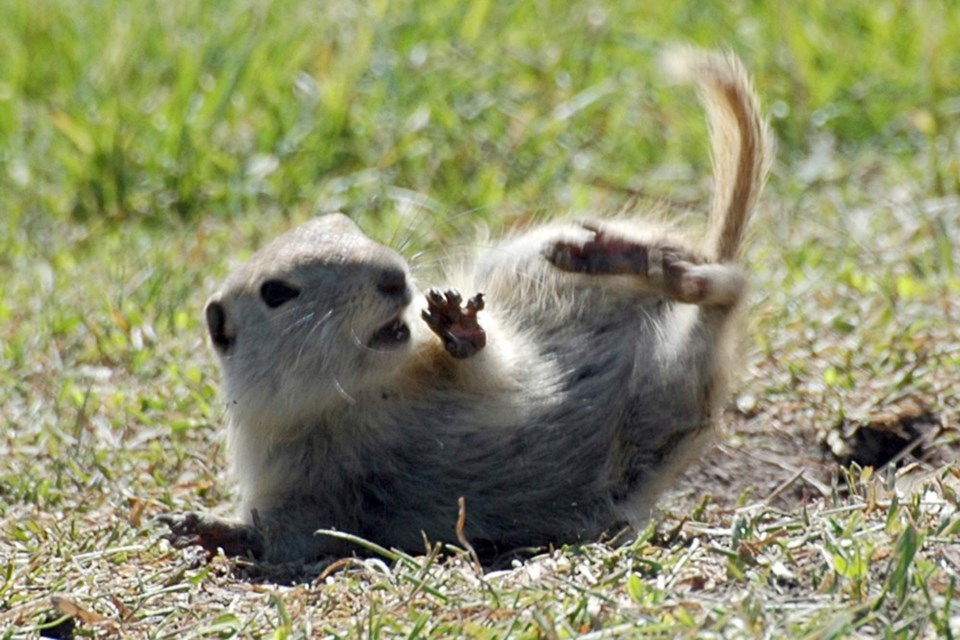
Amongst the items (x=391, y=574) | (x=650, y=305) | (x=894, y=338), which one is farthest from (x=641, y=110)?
(x=391, y=574)

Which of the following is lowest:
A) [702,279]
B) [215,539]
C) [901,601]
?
[215,539]

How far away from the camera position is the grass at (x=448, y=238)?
3.42 metres

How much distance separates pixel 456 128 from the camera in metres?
6.95

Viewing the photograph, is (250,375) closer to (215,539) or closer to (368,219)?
(215,539)

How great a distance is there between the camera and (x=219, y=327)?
450 centimetres

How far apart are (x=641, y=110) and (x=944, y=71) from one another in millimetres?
1335

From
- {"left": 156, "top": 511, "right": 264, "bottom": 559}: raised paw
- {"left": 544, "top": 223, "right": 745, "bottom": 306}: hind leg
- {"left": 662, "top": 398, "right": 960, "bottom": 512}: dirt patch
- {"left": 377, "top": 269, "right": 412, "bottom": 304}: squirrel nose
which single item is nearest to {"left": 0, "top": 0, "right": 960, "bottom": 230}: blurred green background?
{"left": 662, "top": 398, "right": 960, "bottom": 512}: dirt patch

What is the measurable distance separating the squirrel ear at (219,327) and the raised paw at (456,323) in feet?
2.03

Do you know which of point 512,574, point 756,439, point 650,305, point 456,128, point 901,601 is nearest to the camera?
point 901,601

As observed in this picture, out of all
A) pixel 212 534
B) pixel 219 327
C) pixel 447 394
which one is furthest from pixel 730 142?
pixel 212 534

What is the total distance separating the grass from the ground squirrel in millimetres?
215

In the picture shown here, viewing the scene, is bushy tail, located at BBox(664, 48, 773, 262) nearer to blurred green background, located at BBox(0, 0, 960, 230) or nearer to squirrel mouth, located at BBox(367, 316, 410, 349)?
squirrel mouth, located at BBox(367, 316, 410, 349)

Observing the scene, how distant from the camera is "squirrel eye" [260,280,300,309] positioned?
4.27 m

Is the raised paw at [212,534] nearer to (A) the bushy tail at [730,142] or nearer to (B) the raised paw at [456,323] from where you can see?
(B) the raised paw at [456,323]
